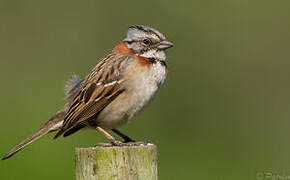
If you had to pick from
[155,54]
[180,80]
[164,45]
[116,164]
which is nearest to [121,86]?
[155,54]

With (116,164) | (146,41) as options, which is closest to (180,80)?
(146,41)

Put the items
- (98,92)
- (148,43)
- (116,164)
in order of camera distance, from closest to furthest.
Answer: (116,164) < (98,92) < (148,43)

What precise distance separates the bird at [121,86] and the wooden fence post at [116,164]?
1.47 meters

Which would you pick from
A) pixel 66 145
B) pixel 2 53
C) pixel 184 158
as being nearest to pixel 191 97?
pixel 184 158

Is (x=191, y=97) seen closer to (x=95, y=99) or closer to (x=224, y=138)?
(x=224, y=138)

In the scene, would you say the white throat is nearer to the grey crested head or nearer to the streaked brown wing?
the grey crested head

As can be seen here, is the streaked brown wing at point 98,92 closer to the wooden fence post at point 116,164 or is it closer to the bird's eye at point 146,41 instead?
the bird's eye at point 146,41

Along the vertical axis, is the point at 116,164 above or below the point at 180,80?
below

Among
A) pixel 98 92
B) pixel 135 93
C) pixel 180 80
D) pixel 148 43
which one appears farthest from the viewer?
pixel 180 80

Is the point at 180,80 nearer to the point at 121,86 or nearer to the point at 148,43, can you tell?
the point at 148,43

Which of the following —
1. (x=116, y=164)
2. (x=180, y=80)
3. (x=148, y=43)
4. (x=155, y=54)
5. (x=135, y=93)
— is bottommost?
(x=116, y=164)

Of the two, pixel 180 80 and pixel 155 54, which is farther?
pixel 180 80

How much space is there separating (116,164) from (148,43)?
221 cm

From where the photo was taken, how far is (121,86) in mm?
7945
